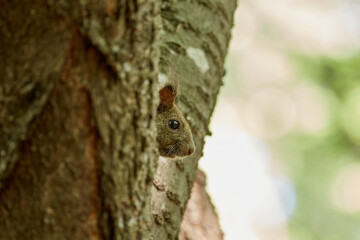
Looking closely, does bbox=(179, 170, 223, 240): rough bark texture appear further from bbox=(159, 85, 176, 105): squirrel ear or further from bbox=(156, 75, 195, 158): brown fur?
bbox=(159, 85, 176, 105): squirrel ear

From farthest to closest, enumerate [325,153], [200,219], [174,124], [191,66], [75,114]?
[325,153] < [200,219] < [174,124] < [191,66] < [75,114]

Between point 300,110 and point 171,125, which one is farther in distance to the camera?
point 300,110

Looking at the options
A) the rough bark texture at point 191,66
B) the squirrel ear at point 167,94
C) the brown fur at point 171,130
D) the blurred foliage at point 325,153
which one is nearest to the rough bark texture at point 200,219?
the brown fur at point 171,130

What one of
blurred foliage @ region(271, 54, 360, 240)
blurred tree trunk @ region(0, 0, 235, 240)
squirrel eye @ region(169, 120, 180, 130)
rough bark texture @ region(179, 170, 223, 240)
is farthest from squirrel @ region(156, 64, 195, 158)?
blurred foliage @ region(271, 54, 360, 240)

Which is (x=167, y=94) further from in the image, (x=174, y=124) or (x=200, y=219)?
(x=200, y=219)

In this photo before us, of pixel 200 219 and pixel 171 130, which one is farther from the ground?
pixel 171 130

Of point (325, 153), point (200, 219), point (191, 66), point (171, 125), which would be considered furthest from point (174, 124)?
point (325, 153)

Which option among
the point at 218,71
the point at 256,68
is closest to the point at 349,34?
the point at 256,68
